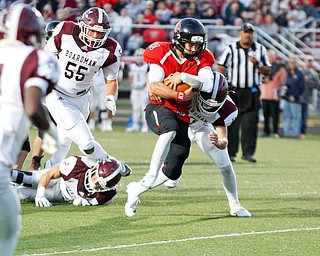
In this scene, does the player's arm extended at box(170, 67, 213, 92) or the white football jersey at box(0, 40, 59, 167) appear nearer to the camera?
the white football jersey at box(0, 40, 59, 167)

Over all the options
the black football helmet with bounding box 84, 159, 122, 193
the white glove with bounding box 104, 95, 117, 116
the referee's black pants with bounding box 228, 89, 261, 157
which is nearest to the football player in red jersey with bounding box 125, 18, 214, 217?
the black football helmet with bounding box 84, 159, 122, 193

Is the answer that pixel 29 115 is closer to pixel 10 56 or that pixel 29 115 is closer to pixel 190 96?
pixel 10 56

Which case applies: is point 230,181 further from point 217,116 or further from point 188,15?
point 188,15

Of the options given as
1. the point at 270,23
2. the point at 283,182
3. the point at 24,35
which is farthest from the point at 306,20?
the point at 24,35

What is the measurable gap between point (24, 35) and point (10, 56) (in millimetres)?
135

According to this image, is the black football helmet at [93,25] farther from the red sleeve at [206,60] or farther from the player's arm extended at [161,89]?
the red sleeve at [206,60]

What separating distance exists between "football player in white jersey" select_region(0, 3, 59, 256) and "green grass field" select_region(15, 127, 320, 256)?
4.21 ft

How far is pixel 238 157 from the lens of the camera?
42.0ft

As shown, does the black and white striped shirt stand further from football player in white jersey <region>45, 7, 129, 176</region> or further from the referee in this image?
football player in white jersey <region>45, 7, 129, 176</region>

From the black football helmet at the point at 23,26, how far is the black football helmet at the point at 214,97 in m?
2.62

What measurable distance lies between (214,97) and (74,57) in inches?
63.8

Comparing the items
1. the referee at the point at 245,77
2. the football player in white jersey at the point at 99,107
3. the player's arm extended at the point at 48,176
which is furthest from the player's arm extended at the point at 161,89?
the football player in white jersey at the point at 99,107

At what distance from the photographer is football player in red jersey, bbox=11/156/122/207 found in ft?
23.2

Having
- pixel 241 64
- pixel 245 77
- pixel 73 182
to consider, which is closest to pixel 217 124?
pixel 73 182
